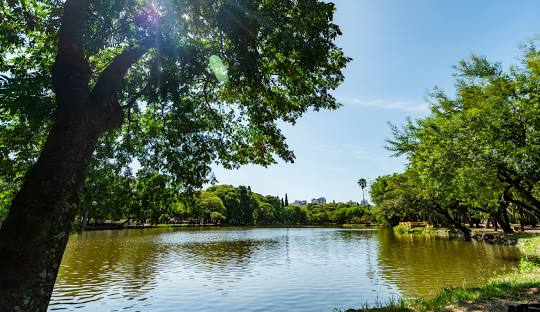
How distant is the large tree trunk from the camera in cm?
512

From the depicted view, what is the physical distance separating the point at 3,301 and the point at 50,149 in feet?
7.75

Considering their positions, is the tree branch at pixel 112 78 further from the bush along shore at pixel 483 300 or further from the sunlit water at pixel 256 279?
the sunlit water at pixel 256 279

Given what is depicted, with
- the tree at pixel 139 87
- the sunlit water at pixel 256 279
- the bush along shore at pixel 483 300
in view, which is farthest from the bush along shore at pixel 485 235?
the tree at pixel 139 87

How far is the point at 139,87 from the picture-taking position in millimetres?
12023

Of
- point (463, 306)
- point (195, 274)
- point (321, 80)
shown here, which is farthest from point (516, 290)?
point (195, 274)

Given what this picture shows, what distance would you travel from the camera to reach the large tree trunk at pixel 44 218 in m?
5.12

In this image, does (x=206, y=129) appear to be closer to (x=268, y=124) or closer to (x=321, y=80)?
(x=268, y=124)

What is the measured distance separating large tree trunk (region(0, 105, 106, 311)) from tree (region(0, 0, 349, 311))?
0.05 feet

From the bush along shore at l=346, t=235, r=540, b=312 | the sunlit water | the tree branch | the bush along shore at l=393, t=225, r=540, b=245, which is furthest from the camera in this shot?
the bush along shore at l=393, t=225, r=540, b=245

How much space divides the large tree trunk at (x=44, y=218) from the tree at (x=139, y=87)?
0.05ft

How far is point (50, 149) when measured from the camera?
6066 millimetres

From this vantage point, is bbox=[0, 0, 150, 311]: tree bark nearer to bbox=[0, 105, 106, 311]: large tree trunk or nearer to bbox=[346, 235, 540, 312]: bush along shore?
bbox=[0, 105, 106, 311]: large tree trunk

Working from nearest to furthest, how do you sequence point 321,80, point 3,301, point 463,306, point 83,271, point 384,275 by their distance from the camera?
point 3,301 → point 463,306 → point 321,80 → point 384,275 → point 83,271

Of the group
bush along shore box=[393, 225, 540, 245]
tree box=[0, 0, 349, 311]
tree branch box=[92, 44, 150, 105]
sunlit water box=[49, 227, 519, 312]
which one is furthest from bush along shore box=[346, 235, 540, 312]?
bush along shore box=[393, 225, 540, 245]
